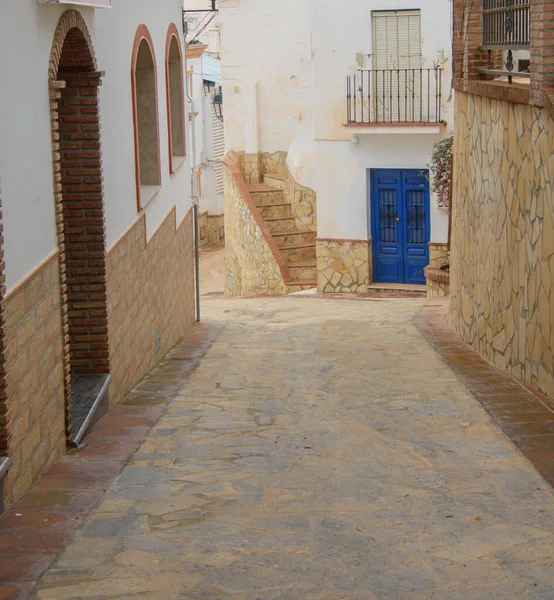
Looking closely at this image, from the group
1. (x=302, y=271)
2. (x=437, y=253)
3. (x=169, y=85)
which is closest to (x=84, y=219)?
(x=169, y=85)

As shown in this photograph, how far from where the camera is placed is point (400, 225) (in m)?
21.9

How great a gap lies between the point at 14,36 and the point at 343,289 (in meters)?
17.1

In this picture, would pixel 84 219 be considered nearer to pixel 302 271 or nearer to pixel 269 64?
pixel 302 271

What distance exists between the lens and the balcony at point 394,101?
20.8m

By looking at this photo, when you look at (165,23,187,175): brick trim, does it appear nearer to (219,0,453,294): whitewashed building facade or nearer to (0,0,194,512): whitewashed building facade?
(0,0,194,512): whitewashed building facade

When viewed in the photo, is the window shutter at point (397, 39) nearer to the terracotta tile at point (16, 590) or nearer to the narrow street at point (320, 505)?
the narrow street at point (320, 505)

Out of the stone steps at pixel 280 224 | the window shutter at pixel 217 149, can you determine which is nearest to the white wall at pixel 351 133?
the stone steps at pixel 280 224

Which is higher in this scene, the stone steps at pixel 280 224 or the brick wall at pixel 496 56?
the brick wall at pixel 496 56

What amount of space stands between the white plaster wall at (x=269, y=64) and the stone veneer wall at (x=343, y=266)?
5.34 metres

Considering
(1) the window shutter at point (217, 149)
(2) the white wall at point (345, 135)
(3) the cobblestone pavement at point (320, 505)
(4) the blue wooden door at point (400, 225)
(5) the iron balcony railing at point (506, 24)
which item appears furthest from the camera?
(1) the window shutter at point (217, 149)

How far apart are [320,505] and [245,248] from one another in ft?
64.2

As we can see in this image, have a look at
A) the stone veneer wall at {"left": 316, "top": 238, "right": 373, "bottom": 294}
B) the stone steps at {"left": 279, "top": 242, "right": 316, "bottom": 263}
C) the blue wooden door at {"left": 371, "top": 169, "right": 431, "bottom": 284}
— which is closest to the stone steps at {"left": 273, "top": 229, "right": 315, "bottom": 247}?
the stone steps at {"left": 279, "top": 242, "right": 316, "bottom": 263}

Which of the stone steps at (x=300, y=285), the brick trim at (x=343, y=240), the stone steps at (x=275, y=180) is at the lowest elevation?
the stone steps at (x=300, y=285)

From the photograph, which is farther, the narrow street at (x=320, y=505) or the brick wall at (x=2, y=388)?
the brick wall at (x=2, y=388)
